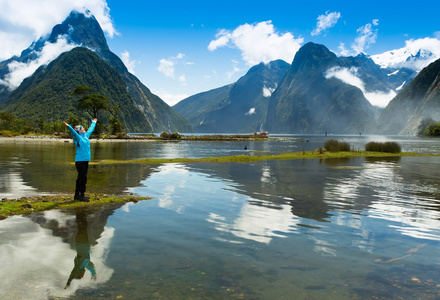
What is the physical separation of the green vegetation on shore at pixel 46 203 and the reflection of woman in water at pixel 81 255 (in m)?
2.49

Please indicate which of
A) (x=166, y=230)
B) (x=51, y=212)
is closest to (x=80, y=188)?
(x=51, y=212)

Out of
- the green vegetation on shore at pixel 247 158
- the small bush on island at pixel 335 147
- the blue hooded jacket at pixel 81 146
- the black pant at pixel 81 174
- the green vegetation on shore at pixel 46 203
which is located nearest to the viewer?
the green vegetation on shore at pixel 46 203

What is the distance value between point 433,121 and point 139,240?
22680 cm

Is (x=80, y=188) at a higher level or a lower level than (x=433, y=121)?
lower

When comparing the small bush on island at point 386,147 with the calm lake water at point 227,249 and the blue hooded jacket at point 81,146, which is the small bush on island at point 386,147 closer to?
the calm lake water at point 227,249

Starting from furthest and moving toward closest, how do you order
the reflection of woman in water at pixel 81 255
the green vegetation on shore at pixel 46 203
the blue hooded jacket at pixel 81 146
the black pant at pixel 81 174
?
the black pant at pixel 81 174 → the blue hooded jacket at pixel 81 146 → the green vegetation on shore at pixel 46 203 → the reflection of woman in water at pixel 81 255

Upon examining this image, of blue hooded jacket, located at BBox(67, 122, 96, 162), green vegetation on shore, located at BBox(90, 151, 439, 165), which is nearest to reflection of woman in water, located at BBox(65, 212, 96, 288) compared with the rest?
blue hooded jacket, located at BBox(67, 122, 96, 162)

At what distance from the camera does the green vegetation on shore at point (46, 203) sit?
10.7 meters

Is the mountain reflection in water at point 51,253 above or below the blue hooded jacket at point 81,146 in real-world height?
below

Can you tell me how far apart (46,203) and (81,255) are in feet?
19.9

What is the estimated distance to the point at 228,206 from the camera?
12750mm

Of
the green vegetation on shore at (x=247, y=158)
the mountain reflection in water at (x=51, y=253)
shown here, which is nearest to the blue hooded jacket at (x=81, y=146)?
the mountain reflection in water at (x=51, y=253)

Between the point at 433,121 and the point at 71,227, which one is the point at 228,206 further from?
the point at 433,121

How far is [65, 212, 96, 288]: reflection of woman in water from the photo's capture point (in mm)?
5992
